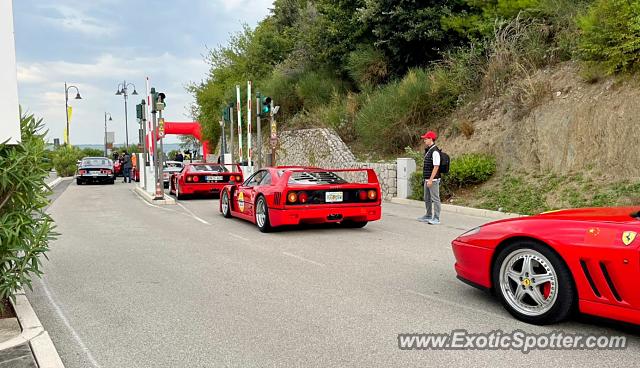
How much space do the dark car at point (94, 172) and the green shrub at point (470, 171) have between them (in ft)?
62.3

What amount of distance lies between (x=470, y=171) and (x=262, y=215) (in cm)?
633

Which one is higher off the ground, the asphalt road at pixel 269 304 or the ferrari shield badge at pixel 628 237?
the ferrari shield badge at pixel 628 237

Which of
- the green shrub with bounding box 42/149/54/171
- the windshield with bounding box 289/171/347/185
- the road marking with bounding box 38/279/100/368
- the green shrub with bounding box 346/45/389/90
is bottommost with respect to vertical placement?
the road marking with bounding box 38/279/100/368

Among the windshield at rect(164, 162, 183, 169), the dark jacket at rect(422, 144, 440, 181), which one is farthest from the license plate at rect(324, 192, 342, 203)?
the windshield at rect(164, 162, 183, 169)

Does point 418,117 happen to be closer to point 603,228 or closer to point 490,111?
point 490,111

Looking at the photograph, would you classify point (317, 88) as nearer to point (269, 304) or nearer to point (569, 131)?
point (569, 131)

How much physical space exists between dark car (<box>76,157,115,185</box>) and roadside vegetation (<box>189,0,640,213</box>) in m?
9.10


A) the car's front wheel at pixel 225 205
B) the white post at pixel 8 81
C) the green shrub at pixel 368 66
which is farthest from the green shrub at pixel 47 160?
the green shrub at pixel 368 66

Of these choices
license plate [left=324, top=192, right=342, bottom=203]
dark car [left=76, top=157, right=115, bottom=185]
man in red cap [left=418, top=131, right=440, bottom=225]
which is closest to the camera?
license plate [left=324, top=192, right=342, bottom=203]

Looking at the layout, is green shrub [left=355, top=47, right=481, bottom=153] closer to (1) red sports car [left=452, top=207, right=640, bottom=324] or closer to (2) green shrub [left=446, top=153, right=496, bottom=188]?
(2) green shrub [left=446, top=153, right=496, bottom=188]

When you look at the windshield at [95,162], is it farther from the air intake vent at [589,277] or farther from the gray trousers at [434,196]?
the air intake vent at [589,277]

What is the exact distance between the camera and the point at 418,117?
18922 millimetres

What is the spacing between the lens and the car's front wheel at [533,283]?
12.9 ft

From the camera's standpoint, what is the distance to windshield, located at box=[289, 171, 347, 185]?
30.4ft
